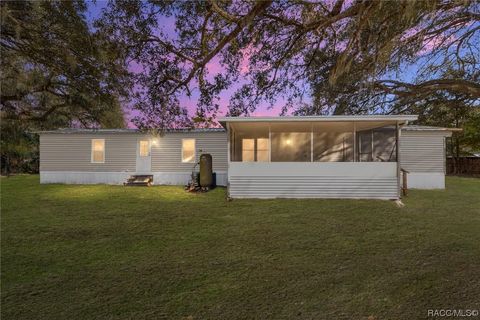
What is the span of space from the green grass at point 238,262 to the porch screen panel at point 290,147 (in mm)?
5807

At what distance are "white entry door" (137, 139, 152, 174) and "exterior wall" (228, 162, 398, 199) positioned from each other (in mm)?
5673

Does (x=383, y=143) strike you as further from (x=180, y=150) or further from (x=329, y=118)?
(x=180, y=150)

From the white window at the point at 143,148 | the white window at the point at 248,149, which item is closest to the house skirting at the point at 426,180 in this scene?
the white window at the point at 248,149

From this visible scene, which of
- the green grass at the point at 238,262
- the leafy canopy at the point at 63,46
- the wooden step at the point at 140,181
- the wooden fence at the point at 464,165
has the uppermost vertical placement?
the leafy canopy at the point at 63,46

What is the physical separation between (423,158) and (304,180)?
6.51 m

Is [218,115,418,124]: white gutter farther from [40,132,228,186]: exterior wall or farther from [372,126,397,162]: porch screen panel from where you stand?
[40,132,228,186]: exterior wall

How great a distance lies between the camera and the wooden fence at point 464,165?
896 inches

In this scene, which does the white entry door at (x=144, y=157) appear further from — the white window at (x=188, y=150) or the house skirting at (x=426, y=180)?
the house skirting at (x=426, y=180)

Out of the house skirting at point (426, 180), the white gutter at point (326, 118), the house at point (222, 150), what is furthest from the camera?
the house at point (222, 150)

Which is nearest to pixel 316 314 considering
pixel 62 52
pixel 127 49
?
pixel 127 49

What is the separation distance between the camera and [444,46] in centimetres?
750

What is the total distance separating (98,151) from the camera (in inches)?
588

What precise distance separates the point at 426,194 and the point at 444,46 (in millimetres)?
6220

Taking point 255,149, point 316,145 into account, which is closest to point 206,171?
point 255,149
